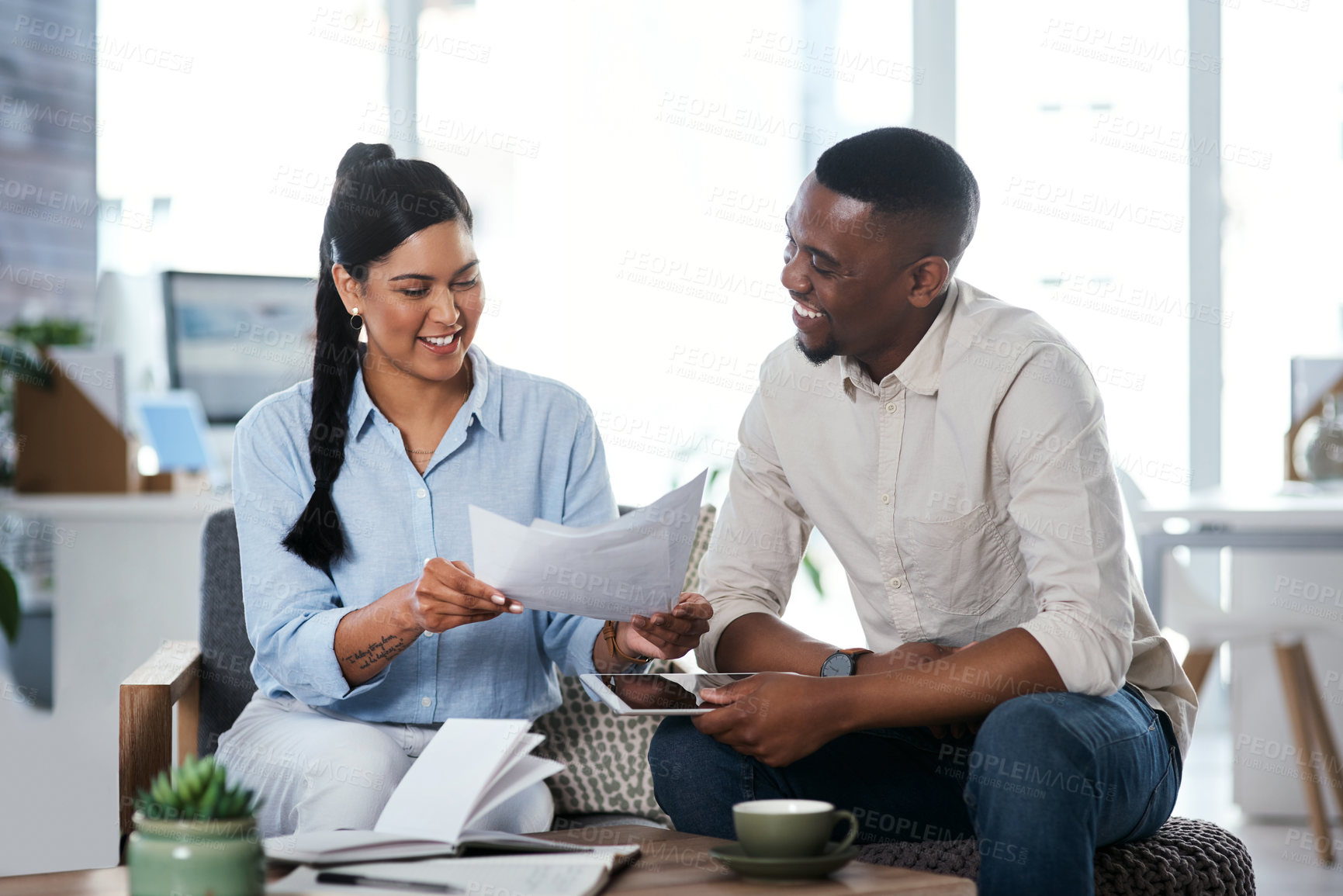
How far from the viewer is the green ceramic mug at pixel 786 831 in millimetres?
1107

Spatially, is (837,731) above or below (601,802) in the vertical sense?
above

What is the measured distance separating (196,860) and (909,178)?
1117 mm

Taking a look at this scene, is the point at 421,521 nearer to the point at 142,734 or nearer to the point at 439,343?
the point at 439,343

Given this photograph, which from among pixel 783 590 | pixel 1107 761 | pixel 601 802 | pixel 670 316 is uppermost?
pixel 670 316

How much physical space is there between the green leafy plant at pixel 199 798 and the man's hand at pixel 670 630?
634mm

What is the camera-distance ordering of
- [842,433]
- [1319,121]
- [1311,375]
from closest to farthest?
[842,433] < [1311,375] < [1319,121]

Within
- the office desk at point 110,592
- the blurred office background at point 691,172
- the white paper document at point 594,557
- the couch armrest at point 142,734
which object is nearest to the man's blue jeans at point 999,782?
the white paper document at point 594,557

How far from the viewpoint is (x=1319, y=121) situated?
4246mm

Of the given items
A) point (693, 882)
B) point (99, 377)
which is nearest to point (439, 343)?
point (693, 882)

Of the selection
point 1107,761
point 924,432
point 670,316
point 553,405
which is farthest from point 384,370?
point 670,316

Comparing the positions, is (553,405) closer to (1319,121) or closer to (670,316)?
(670,316)

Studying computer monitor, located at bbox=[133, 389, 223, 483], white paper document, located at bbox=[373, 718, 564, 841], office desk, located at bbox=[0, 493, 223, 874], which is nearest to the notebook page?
white paper document, located at bbox=[373, 718, 564, 841]

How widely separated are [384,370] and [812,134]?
10.1 ft

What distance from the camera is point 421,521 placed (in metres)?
1.72
